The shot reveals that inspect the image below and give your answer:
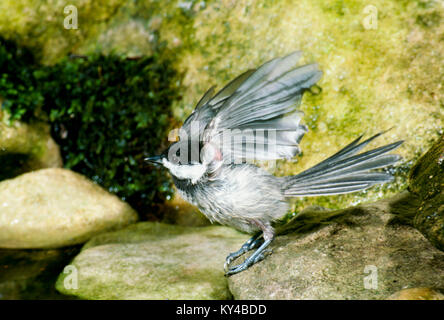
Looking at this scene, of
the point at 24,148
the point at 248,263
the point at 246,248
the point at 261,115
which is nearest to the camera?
the point at 261,115

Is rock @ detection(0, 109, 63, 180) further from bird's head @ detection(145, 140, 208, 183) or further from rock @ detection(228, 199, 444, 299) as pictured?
rock @ detection(228, 199, 444, 299)

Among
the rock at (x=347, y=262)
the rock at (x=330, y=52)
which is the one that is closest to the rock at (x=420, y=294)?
the rock at (x=347, y=262)

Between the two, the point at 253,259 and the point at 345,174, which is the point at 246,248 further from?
the point at 345,174

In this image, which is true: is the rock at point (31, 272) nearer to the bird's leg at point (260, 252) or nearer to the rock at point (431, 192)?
the bird's leg at point (260, 252)

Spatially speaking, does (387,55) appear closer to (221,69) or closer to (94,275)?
(221,69)

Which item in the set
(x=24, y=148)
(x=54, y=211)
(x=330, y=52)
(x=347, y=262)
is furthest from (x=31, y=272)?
(x=330, y=52)

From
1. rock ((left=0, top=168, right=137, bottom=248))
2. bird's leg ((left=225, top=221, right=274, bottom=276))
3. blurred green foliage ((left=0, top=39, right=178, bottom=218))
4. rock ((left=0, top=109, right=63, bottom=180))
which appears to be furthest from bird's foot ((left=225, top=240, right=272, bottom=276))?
rock ((left=0, top=109, right=63, bottom=180))
